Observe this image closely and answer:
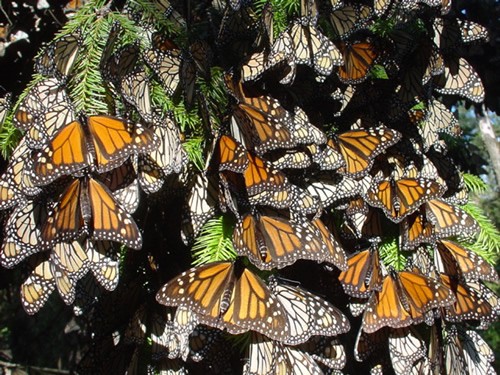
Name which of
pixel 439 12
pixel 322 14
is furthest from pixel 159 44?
pixel 439 12

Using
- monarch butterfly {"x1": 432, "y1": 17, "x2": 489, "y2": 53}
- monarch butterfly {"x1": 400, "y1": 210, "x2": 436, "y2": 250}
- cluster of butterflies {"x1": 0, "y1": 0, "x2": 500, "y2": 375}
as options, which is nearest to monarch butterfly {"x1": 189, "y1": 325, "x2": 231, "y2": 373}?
cluster of butterflies {"x1": 0, "y1": 0, "x2": 500, "y2": 375}

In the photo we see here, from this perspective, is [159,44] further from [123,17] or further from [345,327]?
[345,327]

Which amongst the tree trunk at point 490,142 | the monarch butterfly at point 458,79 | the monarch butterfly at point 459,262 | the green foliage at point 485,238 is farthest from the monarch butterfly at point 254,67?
the tree trunk at point 490,142

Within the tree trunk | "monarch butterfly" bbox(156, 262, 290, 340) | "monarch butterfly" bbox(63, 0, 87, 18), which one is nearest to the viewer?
"monarch butterfly" bbox(156, 262, 290, 340)

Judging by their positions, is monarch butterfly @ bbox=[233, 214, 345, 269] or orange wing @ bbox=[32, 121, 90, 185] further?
monarch butterfly @ bbox=[233, 214, 345, 269]

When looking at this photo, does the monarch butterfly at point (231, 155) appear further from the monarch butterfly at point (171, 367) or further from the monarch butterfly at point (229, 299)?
the monarch butterfly at point (171, 367)

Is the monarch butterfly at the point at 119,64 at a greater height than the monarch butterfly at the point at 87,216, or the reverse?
the monarch butterfly at the point at 119,64

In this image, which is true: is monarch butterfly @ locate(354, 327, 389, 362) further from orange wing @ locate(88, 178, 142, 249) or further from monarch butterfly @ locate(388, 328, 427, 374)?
orange wing @ locate(88, 178, 142, 249)
